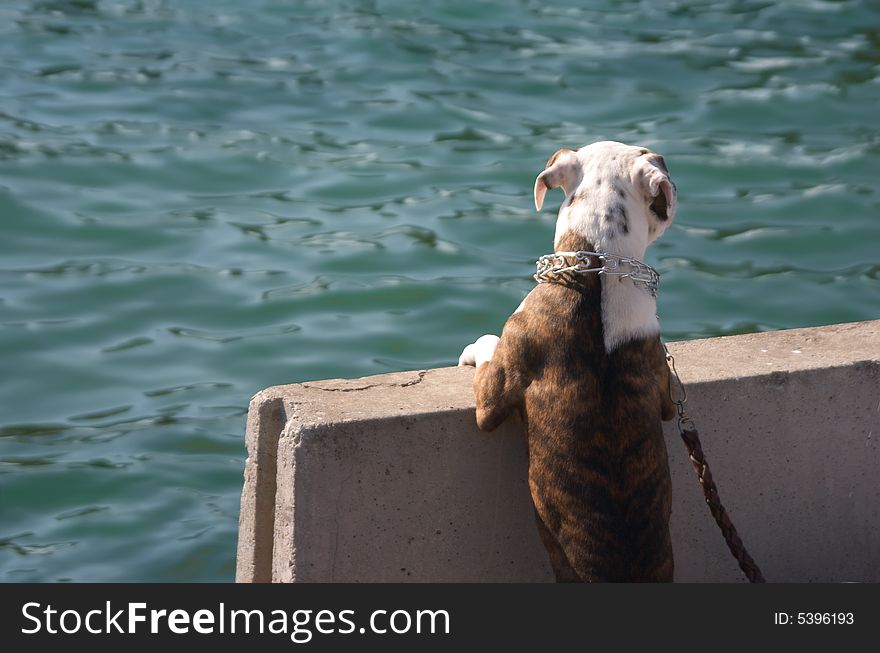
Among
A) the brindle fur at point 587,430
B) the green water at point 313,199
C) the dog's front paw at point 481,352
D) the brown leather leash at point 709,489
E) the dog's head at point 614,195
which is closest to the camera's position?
the brindle fur at point 587,430

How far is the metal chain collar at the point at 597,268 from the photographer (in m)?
3.45

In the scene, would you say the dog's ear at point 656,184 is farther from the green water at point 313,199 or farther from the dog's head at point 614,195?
the green water at point 313,199

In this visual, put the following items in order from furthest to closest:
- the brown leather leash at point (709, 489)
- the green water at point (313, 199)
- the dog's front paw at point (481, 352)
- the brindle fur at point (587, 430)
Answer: the green water at point (313, 199) < the dog's front paw at point (481, 352) < the brown leather leash at point (709, 489) < the brindle fur at point (587, 430)

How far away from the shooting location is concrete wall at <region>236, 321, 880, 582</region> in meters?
3.44

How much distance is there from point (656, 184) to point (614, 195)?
12cm

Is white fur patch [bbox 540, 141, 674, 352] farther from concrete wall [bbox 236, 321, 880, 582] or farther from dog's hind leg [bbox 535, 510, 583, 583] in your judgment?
dog's hind leg [bbox 535, 510, 583, 583]

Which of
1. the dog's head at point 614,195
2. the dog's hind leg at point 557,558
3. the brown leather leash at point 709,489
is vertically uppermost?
the dog's head at point 614,195

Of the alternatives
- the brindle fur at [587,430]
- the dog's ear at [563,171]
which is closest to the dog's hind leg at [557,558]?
the brindle fur at [587,430]

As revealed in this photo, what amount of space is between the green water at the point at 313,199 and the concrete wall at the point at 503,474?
2090mm

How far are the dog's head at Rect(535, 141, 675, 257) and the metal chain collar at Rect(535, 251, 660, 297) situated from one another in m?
0.04

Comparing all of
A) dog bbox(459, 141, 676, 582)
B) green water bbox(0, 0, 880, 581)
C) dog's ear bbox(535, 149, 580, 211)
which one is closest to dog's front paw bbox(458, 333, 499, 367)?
dog bbox(459, 141, 676, 582)

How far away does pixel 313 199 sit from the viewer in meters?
9.00

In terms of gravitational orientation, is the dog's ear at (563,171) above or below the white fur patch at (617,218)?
above

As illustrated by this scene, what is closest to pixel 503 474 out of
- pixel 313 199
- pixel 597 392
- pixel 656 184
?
pixel 597 392
